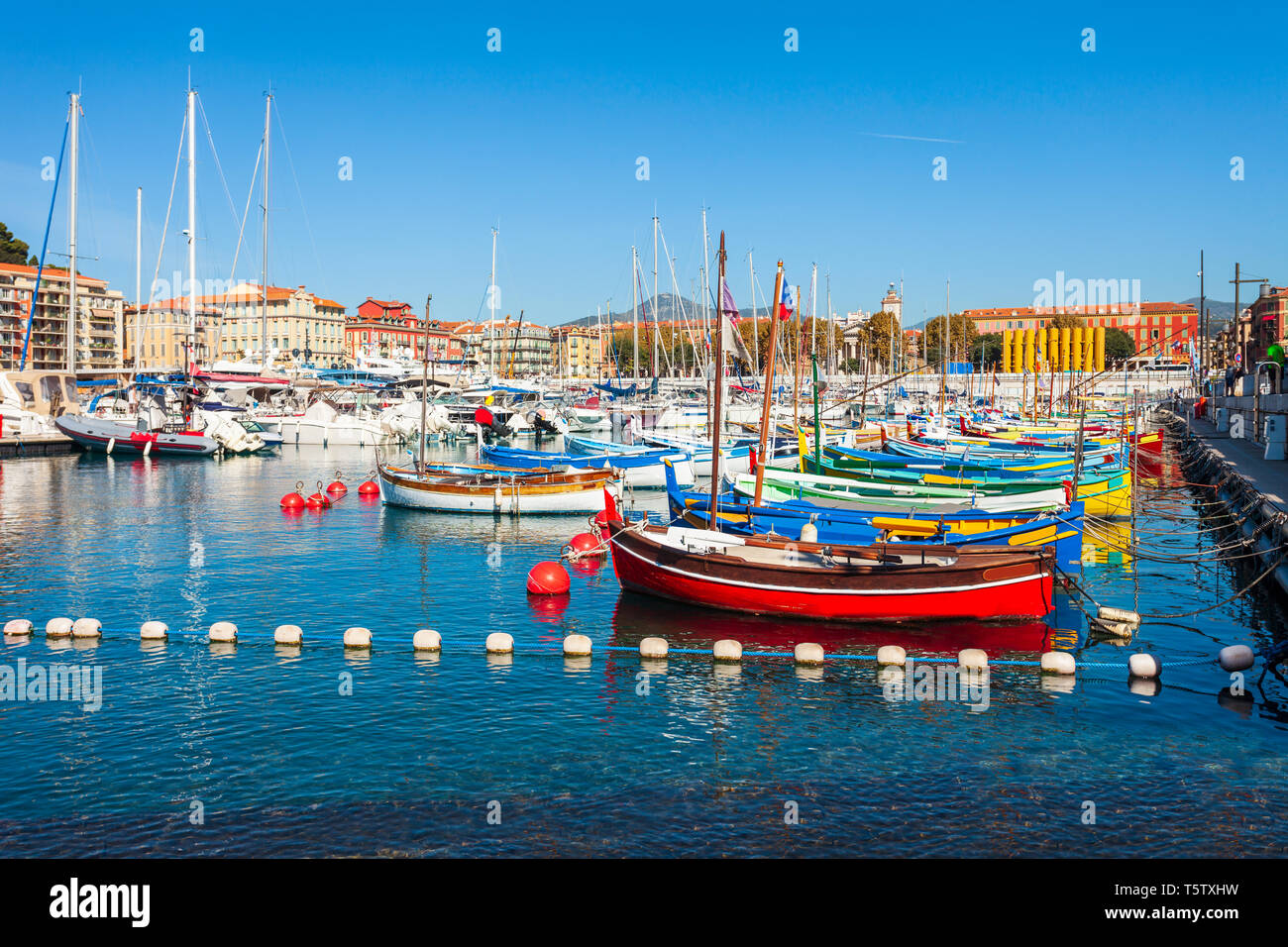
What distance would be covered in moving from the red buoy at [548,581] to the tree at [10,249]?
13923cm

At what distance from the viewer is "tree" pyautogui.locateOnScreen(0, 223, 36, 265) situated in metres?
137

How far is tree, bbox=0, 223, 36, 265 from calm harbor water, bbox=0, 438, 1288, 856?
A: 5265 inches

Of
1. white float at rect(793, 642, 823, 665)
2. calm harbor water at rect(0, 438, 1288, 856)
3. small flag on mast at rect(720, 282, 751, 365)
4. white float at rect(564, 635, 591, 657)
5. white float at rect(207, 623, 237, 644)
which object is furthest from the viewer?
small flag on mast at rect(720, 282, 751, 365)

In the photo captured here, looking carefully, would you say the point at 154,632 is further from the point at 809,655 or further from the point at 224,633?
the point at 809,655

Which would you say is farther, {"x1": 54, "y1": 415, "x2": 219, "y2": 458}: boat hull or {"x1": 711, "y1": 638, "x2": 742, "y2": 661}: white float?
{"x1": 54, "y1": 415, "x2": 219, "y2": 458}: boat hull

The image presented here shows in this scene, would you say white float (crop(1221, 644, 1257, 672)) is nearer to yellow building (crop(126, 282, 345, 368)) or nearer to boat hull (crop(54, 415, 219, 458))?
boat hull (crop(54, 415, 219, 458))

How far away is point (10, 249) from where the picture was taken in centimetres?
13850

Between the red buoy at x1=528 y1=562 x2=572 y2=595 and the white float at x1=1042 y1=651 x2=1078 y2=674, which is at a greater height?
the red buoy at x1=528 y1=562 x2=572 y2=595

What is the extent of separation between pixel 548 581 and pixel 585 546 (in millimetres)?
4790

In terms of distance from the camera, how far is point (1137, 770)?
46.4 ft

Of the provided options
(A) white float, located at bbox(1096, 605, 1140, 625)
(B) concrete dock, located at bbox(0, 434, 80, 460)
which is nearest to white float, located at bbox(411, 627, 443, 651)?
(A) white float, located at bbox(1096, 605, 1140, 625)

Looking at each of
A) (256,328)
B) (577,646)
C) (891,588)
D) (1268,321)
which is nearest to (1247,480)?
(891,588)

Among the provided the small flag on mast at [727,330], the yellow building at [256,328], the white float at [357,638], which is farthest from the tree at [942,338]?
the white float at [357,638]
